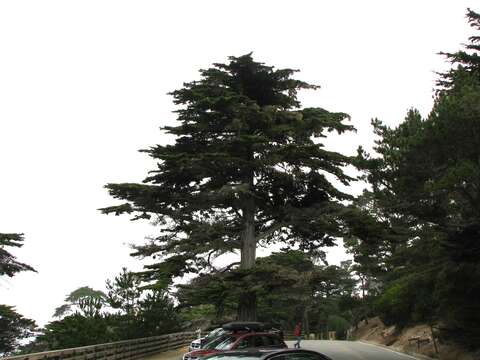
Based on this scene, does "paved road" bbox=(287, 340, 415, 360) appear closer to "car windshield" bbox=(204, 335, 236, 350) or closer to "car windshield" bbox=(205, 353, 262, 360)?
"car windshield" bbox=(204, 335, 236, 350)

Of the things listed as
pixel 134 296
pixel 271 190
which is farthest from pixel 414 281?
pixel 134 296

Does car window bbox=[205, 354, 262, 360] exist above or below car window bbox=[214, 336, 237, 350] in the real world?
above

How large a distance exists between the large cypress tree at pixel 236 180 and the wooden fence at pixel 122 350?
3.36 meters

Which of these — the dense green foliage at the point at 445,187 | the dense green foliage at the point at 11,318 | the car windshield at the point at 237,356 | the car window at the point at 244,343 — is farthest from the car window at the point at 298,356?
the dense green foliage at the point at 11,318

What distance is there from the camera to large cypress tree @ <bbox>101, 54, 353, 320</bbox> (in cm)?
2541

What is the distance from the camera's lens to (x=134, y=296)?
1094 inches

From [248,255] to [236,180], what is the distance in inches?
162

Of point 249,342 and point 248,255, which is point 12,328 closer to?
point 248,255

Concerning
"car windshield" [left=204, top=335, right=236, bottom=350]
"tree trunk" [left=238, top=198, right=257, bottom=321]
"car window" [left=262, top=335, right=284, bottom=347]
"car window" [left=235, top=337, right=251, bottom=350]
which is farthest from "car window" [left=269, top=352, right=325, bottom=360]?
"tree trunk" [left=238, top=198, right=257, bottom=321]

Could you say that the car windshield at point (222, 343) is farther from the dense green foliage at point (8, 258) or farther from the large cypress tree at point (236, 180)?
the dense green foliage at point (8, 258)

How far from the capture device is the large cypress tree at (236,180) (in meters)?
25.4

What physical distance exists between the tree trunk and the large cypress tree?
0.05 metres

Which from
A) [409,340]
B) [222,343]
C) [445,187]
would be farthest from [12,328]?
[445,187]

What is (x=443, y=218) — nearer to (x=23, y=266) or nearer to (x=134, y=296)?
(x=134, y=296)
